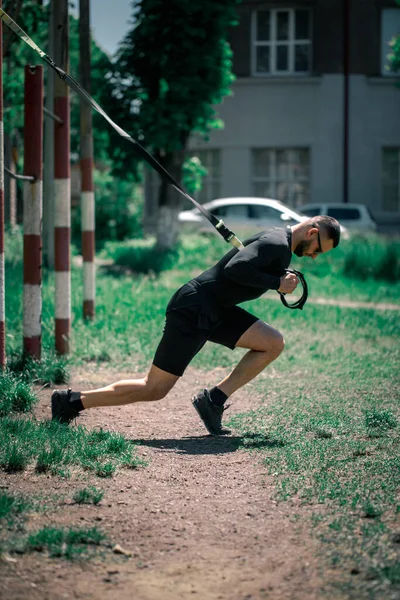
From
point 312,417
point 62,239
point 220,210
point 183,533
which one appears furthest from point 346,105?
point 183,533

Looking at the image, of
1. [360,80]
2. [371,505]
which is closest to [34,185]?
[371,505]

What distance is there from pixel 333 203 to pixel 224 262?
22825 mm

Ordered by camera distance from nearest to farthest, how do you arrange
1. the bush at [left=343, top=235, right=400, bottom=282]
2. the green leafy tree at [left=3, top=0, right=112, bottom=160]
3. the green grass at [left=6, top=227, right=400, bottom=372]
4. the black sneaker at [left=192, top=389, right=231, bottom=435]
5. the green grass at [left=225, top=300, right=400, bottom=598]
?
the green grass at [left=225, top=300, right=400, bottom=598]
the black sneaker at [left=192, top=389, right=231, bottom=435]
the green grass at [left=6, top=227, right=400, bottom=372]
the green leafy tree at [left=3, top=0, right=112, bottom=160]
the bush at [left=343, top=235, right=400, bottom=282]

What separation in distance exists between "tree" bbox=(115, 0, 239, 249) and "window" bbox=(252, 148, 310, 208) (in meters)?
9.85

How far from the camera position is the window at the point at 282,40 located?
98.2 ft

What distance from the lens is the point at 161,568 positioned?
4.02 m

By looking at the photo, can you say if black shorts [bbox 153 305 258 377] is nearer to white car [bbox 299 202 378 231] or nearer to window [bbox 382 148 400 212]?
white car [bbox 299 202 378 231]

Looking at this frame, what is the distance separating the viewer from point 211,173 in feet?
101

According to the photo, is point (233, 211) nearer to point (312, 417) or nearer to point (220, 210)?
point (220, 210)

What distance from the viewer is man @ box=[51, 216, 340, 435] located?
6.09m

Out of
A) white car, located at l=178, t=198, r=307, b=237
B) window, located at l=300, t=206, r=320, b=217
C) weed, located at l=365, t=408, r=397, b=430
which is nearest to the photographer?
weed, located at l=365, t=408, r=397, b=430

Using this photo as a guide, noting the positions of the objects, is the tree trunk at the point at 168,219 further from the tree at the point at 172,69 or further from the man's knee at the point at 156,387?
the man's knee at the point at 156,387

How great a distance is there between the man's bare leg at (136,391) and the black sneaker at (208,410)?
0.99ft

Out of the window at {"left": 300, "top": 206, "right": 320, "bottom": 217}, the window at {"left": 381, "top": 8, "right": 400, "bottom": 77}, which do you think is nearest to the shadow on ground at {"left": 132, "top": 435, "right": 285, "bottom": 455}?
the window at {"left": 300, "top": 206, "right": 320, "bottom": 217}
